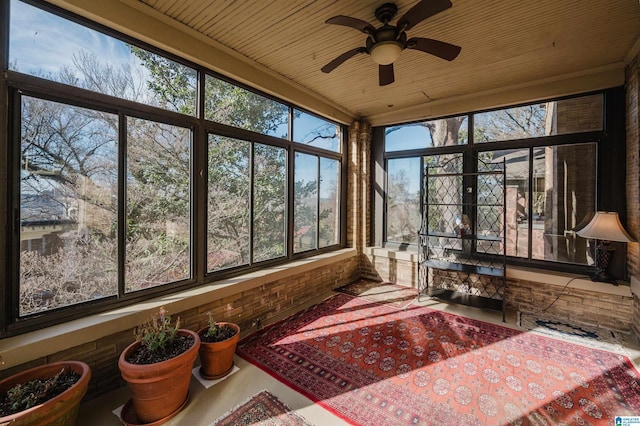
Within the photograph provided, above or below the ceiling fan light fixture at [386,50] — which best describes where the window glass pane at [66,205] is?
below

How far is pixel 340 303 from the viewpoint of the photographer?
4.07m

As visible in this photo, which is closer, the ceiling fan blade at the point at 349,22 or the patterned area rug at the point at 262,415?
the patterned area rug at the point at 262,415

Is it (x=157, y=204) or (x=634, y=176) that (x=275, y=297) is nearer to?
(x=157, y=204)

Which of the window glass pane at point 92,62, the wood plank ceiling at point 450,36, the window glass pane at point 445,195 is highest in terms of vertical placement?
the wood plank ceiling at point 450,36

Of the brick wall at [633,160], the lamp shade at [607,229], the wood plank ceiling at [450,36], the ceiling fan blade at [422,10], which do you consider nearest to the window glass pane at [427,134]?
the wood plank ceiling at [450,36]

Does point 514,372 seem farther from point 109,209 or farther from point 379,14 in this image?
point 109,209

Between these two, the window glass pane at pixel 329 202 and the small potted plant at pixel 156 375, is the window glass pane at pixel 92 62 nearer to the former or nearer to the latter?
the small potted plant at pixel 156 375

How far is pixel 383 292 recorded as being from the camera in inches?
179

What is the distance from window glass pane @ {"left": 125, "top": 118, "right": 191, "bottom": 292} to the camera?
251cm

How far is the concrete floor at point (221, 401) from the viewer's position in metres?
1.92

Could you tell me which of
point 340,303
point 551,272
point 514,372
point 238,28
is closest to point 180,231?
→ point 238,28

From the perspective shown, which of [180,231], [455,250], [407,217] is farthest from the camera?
[407,217]

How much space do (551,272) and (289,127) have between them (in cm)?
420

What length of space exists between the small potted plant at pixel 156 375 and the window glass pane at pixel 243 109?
224cm
